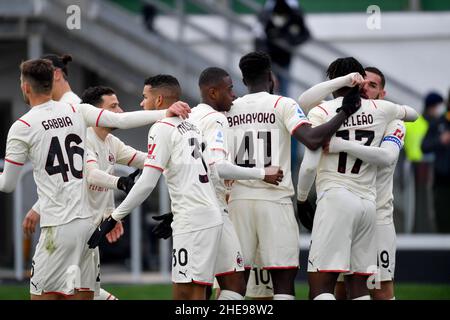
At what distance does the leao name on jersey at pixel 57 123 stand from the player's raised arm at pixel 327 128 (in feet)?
6.20

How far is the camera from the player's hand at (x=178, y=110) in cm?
961

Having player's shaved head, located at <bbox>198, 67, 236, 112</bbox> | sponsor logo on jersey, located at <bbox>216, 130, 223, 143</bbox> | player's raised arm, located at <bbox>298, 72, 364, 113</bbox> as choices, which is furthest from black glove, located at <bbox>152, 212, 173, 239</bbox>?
player's raised arm, located at <bbox>298, 72, 364, 113</bbox>

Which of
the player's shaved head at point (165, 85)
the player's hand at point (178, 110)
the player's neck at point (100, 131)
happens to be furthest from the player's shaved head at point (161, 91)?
the player's neck at point (100, 131)

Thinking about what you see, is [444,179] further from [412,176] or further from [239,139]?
[239,139]

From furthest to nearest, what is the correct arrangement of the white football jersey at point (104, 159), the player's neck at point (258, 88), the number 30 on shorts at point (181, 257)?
the white football jersey at point (104, 159) < the player's neck at point (258, 88) < the number 30 on shorts at point (181, 257)

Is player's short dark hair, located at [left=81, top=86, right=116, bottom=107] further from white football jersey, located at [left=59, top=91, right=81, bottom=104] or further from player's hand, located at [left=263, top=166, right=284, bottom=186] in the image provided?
player's hand, located at [left=263, top=166, right=284, bottom=186]

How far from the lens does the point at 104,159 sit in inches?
424

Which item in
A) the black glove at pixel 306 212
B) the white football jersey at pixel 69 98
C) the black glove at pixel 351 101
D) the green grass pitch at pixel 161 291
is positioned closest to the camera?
the black glove at pixel 351 101

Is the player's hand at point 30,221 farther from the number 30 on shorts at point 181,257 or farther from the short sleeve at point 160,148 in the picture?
the number 30 on shorts at point 181,257

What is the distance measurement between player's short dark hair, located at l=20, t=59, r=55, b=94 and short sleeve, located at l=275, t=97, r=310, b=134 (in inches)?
75.9

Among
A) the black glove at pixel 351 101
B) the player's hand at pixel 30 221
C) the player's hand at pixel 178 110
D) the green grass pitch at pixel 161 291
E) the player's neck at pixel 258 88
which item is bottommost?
the green grass pitch at pixel 161 291

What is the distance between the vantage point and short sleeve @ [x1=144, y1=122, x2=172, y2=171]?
31.3 feet
